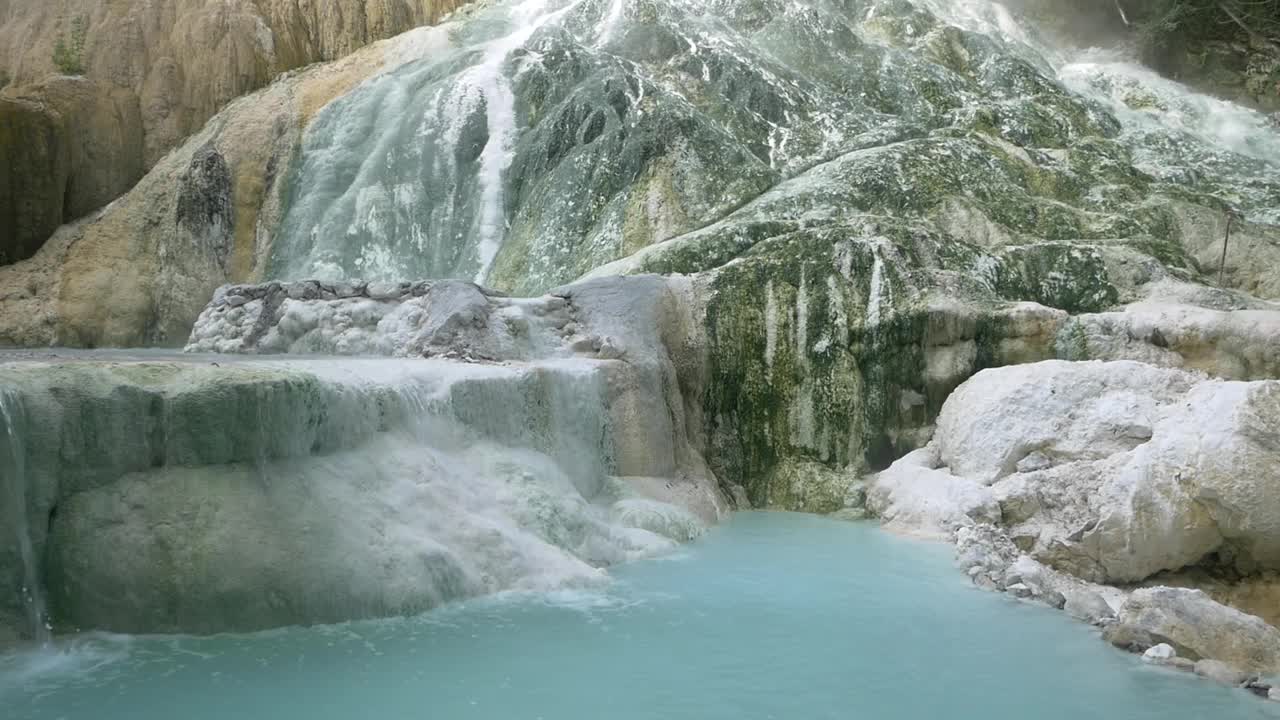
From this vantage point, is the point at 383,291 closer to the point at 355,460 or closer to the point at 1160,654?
the point at 355,460

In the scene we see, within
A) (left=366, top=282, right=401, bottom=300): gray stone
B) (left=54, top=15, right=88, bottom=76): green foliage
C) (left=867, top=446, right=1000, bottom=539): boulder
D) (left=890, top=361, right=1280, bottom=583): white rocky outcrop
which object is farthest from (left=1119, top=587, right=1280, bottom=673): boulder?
(left=54, top=15, right=88, bottom=76): green foliage

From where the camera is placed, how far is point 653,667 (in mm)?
6266

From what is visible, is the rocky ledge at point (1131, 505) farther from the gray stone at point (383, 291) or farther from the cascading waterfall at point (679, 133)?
the gray stone at point (383, 291)

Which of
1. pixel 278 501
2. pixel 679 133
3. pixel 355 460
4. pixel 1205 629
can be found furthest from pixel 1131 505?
pixel 679 133

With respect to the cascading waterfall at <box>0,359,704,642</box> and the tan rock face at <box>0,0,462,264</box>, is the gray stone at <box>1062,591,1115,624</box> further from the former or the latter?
the tan rock face at <box>0,0,462,264</box>

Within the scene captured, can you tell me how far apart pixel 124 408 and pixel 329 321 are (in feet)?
17.4

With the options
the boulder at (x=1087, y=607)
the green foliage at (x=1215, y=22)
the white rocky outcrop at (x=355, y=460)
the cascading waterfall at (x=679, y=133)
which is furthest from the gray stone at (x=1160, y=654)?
the green foliage at (x=1215, y=22)

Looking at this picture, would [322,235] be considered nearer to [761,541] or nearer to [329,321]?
[329,321]

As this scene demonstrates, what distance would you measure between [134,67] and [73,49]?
60.0 inches

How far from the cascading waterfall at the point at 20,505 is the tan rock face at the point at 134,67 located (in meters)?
15.7

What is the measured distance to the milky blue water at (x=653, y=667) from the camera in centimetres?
554

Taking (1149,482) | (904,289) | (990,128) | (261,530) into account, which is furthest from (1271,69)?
(261,530)

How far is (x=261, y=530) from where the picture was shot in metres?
6.88

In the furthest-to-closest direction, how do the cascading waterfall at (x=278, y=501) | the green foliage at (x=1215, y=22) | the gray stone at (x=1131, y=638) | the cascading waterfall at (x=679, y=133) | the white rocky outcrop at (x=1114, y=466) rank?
the green foliage at (x=1215, y=22) < the cascading waterfall at (x=679, y=133) < the white rocky outcrop at (x=1114, y=466) < the gray stone at (x=1131, y=638) < the cascading waterfall at (x=278, y=501)
